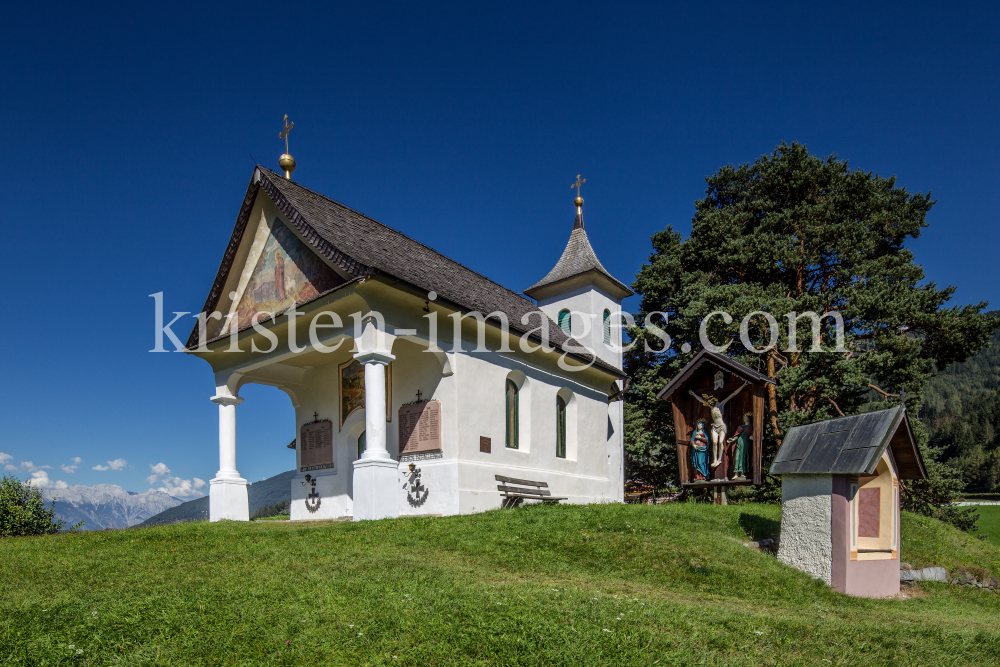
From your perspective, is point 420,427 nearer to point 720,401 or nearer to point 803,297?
point 720,401

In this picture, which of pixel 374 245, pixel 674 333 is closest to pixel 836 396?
pixel 674 333

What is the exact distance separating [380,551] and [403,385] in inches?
292

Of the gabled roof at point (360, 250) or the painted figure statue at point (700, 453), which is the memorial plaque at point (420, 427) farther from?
the painted figure statue at point (700, 453)

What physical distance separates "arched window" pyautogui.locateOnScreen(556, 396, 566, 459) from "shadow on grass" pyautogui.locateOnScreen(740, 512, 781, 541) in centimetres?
724

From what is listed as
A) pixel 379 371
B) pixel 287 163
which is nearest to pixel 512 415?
pixel 379 371

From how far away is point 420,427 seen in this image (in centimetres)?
1566

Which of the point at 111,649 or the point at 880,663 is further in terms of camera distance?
the point at 880,663

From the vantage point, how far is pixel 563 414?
20125 millimetres

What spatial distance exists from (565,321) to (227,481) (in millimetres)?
13633

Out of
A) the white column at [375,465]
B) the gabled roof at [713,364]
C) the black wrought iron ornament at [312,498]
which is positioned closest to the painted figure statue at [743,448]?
the gabled roof at [713,364]

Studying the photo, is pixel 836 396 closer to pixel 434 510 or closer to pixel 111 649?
pixel 434 510

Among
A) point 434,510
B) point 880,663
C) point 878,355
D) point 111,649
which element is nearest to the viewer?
point 111,649

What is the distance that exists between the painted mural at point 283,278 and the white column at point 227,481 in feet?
7.45

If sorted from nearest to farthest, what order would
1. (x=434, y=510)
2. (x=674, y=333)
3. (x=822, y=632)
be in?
(x=822, y=632)
(x=434, y=510)
(x=674, y=333)
